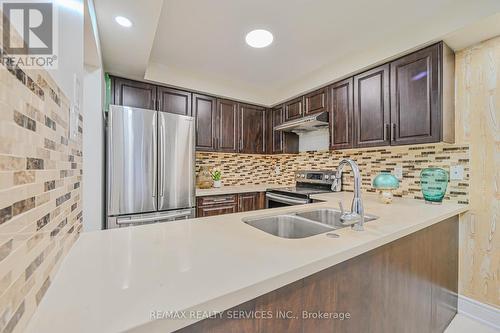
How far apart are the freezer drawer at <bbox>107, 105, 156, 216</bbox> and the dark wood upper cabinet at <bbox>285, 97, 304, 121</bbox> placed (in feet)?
Answer: 6.28

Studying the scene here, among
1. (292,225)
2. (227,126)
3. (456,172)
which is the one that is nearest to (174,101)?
(227,126)

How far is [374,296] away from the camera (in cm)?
101

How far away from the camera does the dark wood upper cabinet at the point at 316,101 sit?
9.07 ft

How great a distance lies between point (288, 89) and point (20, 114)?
10.6ft

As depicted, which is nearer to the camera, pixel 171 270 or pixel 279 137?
pixel 171 270

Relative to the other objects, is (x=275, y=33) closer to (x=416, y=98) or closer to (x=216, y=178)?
(x=416, y=98)

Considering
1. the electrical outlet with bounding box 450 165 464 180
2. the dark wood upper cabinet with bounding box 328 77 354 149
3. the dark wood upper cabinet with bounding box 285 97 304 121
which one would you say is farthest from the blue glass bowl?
the dark wood upper cabinet with bounding box 285 97 304 121

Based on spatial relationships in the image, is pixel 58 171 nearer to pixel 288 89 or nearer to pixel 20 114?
pixel 20 114

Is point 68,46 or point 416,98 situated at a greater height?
point 416,98

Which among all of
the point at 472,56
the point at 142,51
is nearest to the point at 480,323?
the point at 472,56

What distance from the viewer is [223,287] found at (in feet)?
1.84

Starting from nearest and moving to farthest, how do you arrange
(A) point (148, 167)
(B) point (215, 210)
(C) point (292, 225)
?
(C) point (292, 225) → (A) point (148, 167) → (B) point (215, 210)

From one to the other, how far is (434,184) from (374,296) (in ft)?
4.67

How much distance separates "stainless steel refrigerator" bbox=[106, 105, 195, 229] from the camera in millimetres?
2027
